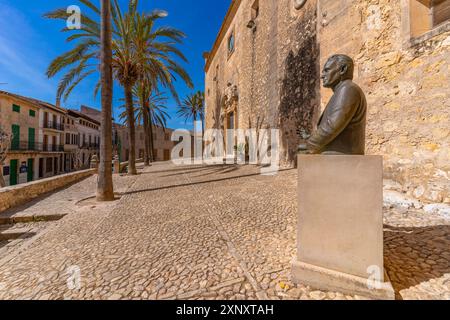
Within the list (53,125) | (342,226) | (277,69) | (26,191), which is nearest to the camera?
(342,226)

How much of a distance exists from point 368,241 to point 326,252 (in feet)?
1.11

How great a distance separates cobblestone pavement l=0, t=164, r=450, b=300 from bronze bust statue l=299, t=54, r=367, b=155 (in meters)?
1.24

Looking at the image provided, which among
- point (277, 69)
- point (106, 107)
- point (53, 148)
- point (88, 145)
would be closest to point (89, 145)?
point (88, 145)

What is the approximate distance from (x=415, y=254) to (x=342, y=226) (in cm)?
127

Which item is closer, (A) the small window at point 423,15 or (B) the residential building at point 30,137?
(A) the small window at point 423,15

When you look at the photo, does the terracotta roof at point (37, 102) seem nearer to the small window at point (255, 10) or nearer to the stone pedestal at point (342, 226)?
the small window at point (255, 10)

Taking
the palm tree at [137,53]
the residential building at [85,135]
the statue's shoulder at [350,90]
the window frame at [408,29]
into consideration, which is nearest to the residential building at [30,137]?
the residential building at [85,135]

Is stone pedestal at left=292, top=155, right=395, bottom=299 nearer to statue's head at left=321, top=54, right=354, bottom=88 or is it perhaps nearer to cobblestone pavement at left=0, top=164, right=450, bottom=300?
cobblestone pavement at left=0, top=164, right=450, bottom=300

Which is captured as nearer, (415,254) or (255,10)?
(415,254)

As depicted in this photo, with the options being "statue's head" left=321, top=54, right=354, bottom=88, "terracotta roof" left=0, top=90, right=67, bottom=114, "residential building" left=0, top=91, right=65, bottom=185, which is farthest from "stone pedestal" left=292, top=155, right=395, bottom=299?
"terracotta roof" left=0, top=90, right=67, bottom=114

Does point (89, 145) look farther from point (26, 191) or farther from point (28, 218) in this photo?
point (28, 218)

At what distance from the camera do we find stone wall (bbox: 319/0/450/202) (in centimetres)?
356

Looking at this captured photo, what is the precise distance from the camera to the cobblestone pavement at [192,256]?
179 cm

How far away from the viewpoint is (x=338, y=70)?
190 centimetres
